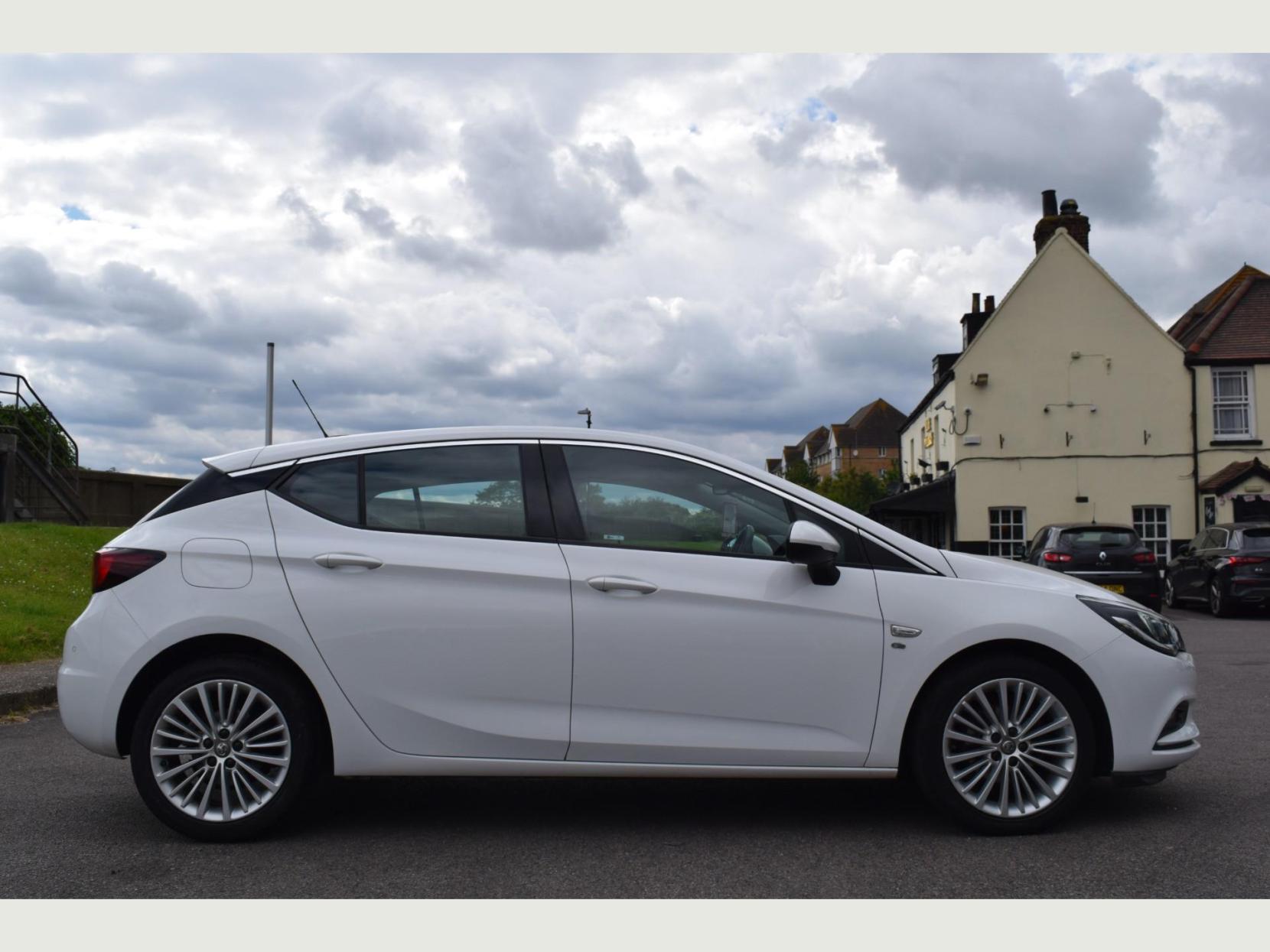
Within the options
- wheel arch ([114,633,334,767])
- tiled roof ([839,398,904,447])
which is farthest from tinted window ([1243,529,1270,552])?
tiled roof ([839,398,904,447])

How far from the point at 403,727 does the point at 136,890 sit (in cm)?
111

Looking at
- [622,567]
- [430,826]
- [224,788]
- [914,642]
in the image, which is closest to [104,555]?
[224,788]

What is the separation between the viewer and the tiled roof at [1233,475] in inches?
1073

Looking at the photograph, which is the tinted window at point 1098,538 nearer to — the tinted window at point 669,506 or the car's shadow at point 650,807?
the car's shadow at point 650,807

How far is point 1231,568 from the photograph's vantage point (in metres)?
17.9

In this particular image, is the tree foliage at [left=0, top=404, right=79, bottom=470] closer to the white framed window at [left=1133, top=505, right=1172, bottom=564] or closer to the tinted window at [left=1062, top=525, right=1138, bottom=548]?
the tinted window at [left=1062, top=525, right=1138, bottom=548]

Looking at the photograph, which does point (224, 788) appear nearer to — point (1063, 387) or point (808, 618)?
point (808, 618)

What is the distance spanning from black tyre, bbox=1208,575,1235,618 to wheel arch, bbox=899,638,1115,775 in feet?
50.1

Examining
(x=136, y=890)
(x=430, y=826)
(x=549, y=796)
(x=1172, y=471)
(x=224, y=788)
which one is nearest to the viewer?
(x=136, y=890)

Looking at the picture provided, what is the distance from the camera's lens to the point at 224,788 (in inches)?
179

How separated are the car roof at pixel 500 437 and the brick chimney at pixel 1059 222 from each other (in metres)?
28.1

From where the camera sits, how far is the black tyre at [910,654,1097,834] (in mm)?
4566

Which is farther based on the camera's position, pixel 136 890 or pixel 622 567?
pixel 622 567

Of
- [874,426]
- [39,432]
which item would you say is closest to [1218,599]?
[39,432]
